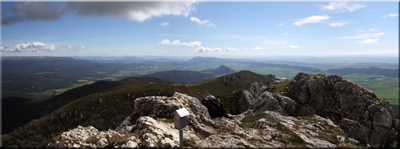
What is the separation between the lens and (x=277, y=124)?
60.3 feet

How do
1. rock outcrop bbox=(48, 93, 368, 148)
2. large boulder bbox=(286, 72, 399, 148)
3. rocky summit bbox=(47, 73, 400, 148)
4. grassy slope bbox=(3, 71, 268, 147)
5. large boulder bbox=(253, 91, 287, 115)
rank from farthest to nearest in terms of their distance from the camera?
grassy slope bbox=(3, 71, 268, 147) < large boulder bbox=(253, 91, 287, 115) < large boulder bbox=(286, 72, 399, 148) < rocky summit bbox=(47, 73, 400, 148) < rock outcrop bbox=(48, 93, 368, 148)

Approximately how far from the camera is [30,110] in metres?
155

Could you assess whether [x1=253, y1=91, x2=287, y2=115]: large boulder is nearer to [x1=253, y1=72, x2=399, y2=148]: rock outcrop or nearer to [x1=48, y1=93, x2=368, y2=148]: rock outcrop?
[x1=253, y1=72, x2=399, y2=148]: rock outcrop

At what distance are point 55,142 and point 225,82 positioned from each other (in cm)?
15371

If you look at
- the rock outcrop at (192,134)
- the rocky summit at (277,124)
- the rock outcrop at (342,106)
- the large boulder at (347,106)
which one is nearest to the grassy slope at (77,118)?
the rock outcrop at (192,134)

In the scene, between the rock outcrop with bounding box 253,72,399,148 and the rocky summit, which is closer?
the rocky summit

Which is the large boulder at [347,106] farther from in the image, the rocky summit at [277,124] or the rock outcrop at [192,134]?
the rock outcrop at [192,134]

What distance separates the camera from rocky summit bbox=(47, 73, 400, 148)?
12.5 m

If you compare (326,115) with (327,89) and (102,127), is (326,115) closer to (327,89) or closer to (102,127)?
(327,89)

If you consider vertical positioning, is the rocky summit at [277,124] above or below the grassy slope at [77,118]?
above

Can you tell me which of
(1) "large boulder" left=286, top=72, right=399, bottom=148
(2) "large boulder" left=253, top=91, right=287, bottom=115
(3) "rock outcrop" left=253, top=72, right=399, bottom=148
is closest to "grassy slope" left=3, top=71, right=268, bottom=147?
(2) "large boulder" left=253, top=91, right=287, bottom=115

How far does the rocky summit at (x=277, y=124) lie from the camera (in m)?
12.5

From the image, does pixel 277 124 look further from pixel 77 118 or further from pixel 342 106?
pixel 77 118

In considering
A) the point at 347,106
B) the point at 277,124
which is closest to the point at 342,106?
the point at 347,106
